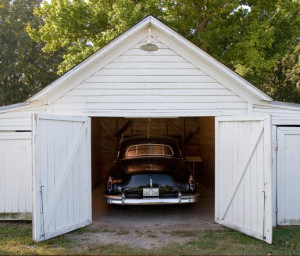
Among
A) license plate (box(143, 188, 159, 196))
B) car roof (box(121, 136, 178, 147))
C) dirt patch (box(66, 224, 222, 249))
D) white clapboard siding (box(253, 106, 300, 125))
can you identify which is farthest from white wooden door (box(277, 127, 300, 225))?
car roof (box(121, 136, 178, 147))

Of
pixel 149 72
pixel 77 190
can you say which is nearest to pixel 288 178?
pixel 149 72

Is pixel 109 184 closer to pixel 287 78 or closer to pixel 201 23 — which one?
pixel 201 23

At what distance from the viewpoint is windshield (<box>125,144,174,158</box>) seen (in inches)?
313

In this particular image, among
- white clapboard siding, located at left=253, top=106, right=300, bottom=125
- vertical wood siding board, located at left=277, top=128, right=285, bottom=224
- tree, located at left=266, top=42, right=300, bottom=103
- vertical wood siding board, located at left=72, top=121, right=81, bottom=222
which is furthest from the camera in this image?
tree, located at left=266, top=42, right=300, bottom=103

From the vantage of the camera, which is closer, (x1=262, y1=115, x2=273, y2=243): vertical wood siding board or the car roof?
(x1=262, y1=115, x2=273, y2=243): vertical wood siding board

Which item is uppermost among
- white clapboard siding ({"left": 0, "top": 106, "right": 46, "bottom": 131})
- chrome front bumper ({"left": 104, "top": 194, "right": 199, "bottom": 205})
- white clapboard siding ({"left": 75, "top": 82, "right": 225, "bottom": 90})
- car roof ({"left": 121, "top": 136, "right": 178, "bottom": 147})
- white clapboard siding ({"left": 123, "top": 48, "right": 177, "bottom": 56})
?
white clapboard siding ({"left": 123, "top": 48, "right": 177, "bottom": 56})

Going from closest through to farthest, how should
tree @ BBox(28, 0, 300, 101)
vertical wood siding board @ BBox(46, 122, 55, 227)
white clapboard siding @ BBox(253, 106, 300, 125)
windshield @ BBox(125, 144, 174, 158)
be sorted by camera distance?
1. vertical wood siding board @ BBox(46, 122, 55, 227)
2. white clapboard siding @ BBox(253, 106, 300, 125)
3. windshield @ BBox(125, 144, 174, 158)
4. tree @ BBox(28, 0, 300, 101)

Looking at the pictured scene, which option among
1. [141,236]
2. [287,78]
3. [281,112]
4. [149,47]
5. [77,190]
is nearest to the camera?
[141,236]

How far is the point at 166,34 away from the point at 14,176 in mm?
4379

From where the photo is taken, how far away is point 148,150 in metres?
8.02

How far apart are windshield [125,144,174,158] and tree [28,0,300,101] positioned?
9.76 metres

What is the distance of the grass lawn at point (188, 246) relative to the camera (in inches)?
198

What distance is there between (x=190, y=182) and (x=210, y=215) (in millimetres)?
1114

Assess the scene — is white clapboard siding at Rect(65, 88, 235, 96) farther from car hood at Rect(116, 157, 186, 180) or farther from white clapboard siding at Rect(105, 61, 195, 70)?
car hood at Rect(116, 157, 186, 180)
